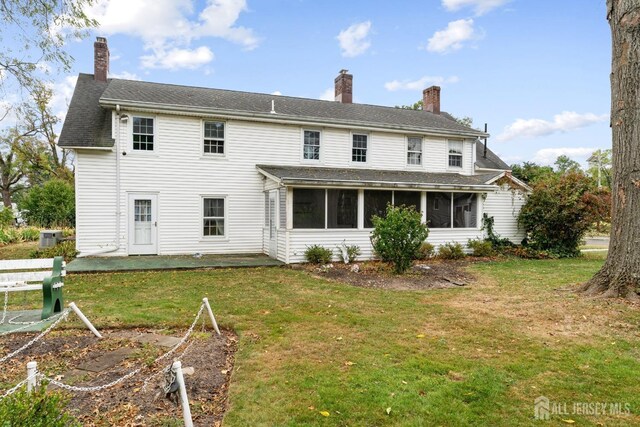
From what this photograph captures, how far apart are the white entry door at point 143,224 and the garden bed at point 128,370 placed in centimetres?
859

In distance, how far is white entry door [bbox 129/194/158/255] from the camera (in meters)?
13.7

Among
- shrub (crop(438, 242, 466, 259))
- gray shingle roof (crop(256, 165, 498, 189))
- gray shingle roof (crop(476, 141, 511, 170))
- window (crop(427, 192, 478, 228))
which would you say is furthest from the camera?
gray shingle roof (crop(476, 141, 511, 170))

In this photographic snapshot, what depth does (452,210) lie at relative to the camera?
50.8 feet

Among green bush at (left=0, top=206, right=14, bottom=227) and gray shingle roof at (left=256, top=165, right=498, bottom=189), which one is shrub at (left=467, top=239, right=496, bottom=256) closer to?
gray shingle roof at (left=256, top=165, right=498, bottom=189)

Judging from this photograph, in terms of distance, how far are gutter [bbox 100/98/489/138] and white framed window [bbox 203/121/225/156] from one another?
0.44m

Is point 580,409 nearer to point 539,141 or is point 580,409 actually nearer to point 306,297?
point 306,297

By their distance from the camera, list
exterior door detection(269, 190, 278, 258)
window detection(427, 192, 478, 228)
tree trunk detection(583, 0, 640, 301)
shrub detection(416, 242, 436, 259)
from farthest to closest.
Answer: window detection(427, 192, 478, 228) < shrub detection(416, 242, 436, 259) < exterior door detection(269, 190, 278, 258) < tree trunk detection(583, 0, 640, 301)

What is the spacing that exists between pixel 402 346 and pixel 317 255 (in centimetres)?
793

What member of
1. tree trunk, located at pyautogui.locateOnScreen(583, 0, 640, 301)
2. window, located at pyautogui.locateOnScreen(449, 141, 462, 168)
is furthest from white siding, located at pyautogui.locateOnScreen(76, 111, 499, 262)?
tree trunk, located at pyautogui.locateOnScreen(583, 0, 640, 301)

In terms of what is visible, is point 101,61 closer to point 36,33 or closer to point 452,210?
point 36,33

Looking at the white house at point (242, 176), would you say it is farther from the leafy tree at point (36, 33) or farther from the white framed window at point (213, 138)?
the leafy tree at point (36, 33)

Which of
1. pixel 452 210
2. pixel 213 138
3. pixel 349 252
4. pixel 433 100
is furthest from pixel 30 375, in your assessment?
pixel 433 100

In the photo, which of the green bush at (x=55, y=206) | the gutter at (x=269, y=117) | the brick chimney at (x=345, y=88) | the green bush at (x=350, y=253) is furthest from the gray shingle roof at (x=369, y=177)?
the green bush at (x=55, y=206)

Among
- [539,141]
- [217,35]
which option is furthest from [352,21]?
[539,141]
